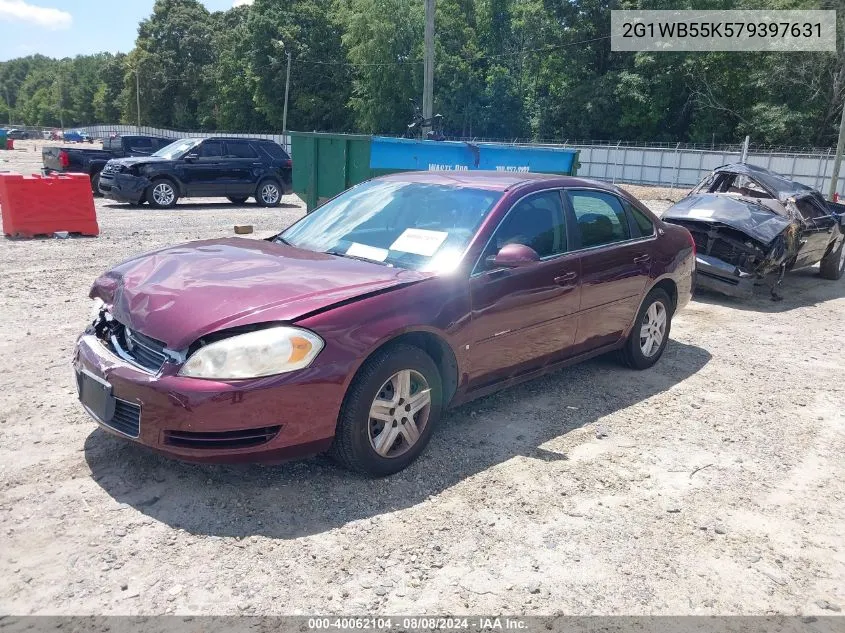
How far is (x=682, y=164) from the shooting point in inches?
1409

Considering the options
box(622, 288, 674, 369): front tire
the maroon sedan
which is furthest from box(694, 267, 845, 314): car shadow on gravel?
the maroon sedan

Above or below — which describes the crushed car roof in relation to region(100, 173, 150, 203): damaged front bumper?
above

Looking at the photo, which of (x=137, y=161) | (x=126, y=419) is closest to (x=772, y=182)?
(x=126, y=419)

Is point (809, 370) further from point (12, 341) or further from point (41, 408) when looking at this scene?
point (12, 341)

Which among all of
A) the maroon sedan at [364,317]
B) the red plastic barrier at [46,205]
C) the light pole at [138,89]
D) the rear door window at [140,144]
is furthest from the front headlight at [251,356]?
the light pole at [138,89]

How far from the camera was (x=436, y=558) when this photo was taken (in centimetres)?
310

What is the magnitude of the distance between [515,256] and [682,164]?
3507cm

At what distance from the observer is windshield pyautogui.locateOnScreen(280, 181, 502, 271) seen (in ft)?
13.8

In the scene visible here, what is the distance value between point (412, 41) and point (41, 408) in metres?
58.2

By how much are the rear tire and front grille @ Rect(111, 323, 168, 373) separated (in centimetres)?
1066

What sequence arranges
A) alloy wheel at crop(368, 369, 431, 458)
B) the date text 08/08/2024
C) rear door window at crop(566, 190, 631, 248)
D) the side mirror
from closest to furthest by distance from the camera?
the date text 08/08/2024 < alloy wheel at crop(368, 369, 431, 458) < the side mirror < rear door window at crop(566, 190, 631, 248)

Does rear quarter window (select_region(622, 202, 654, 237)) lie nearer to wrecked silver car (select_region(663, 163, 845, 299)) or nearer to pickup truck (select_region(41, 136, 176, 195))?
wrecked silver car (select_region(663, 163, 845, 299))

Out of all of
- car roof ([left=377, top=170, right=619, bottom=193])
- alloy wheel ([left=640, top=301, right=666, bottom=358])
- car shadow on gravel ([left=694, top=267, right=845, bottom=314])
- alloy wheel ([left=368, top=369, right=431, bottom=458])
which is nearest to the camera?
alloy wheel ([left=368, top=369, right=431, bottom=458])

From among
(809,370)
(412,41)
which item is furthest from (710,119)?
(809,370)
